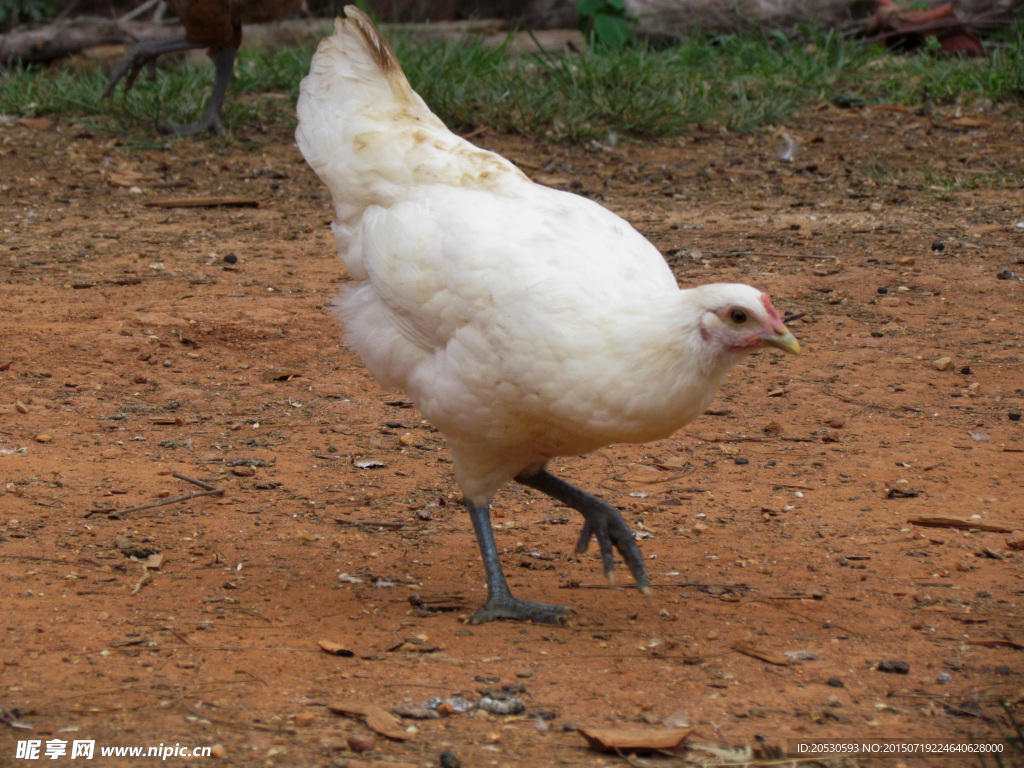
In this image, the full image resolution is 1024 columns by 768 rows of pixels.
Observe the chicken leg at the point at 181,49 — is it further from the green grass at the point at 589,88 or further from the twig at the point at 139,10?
the twig at the point at 139,10

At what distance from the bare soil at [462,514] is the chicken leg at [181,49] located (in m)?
1.37

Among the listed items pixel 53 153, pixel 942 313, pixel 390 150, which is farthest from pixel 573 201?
pixel 53 153

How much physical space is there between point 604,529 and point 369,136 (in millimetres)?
1572

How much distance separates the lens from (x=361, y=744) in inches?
101

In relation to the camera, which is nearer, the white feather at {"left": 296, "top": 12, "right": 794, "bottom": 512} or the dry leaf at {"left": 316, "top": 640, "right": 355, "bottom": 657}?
the white feather at {"left": 296, "top": 12, "right": 794, "bottom": 512}

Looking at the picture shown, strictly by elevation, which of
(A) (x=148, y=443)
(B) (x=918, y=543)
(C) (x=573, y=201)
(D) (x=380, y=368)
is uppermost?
(C) (x=573, y=201)

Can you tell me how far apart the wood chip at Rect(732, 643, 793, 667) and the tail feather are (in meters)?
1.61

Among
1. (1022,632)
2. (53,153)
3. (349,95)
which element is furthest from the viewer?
(53,153)

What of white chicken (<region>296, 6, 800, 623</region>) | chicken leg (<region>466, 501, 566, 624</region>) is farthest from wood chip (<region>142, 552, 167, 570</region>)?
chicken leg (<region>466, 501, 566, 624</region>)

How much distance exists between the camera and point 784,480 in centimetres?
442

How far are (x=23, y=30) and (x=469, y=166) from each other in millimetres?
9908

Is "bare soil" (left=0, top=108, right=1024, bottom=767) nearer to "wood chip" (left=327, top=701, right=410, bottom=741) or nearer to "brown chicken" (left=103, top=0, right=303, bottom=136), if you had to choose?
"wood chip" (left=327, top=701, right=410, bottom=741)

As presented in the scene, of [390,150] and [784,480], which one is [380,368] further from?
[784,480]

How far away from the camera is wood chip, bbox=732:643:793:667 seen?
3.12m
